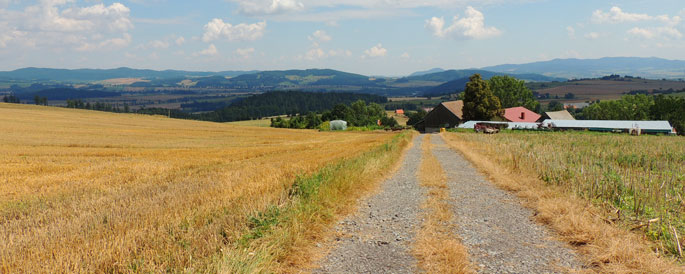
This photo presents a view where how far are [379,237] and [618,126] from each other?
89277 millimetres

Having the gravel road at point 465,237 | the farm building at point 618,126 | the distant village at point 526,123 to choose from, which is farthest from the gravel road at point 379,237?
the farm building at point 618,126

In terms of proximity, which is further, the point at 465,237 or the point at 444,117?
the point at 444,117

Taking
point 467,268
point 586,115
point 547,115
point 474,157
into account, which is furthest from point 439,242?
point 586,115

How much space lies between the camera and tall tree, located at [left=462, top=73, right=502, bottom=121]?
274ft

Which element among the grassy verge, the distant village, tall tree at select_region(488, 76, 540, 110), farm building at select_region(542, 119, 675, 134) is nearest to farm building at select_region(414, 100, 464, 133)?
the distant village

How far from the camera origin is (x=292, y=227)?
7.34 m

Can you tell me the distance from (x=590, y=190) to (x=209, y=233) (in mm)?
9859

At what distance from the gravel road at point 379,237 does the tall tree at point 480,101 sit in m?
76.4

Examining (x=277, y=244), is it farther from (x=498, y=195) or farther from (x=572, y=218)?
(x=498, y=195)

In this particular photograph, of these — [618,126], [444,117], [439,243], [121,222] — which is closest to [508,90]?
[444,117]

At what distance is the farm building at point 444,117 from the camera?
9919 cm

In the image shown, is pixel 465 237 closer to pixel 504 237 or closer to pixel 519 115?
pixel 504 237

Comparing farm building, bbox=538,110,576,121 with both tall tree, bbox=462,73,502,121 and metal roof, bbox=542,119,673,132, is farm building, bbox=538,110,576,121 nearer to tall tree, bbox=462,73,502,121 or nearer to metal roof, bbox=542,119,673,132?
metal roof, bbox=542,119,673,132

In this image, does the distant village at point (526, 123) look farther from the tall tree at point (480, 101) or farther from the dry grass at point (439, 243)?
the dry grass at point (439, 243)
